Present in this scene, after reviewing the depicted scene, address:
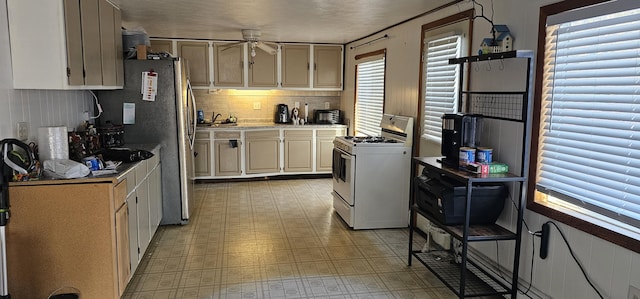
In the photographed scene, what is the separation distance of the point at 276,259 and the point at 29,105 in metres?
2.10

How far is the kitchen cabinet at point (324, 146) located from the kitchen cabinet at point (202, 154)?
1.66 m

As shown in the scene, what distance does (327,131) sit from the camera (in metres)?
6.79

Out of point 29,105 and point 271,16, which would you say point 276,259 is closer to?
point 29,105

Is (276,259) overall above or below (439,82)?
below

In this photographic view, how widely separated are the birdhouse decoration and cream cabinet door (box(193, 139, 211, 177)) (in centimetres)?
442

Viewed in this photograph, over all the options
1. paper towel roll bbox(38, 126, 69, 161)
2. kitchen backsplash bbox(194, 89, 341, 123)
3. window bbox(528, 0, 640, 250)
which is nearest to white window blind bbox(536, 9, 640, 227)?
window bbox(528, 0, 640, 250)

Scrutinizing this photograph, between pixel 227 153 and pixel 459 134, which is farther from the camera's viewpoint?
pixel 227 153

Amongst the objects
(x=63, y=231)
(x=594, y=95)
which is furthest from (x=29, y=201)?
(x=594, y=95)

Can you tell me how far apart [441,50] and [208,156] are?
3.84 meters

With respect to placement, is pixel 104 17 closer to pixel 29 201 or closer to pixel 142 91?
pixel 142 91

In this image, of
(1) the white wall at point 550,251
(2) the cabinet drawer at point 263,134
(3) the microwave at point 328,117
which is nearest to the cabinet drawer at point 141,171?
(1) the white wall at point 550,251

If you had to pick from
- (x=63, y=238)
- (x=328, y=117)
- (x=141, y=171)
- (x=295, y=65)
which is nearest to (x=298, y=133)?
(x=328, y=117)

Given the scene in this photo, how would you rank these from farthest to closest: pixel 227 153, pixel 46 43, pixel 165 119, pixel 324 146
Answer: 1. pixel 324 146
2. pixel 227 153
3. pixel 165 119
4. pixel 46 43

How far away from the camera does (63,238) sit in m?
2.49
